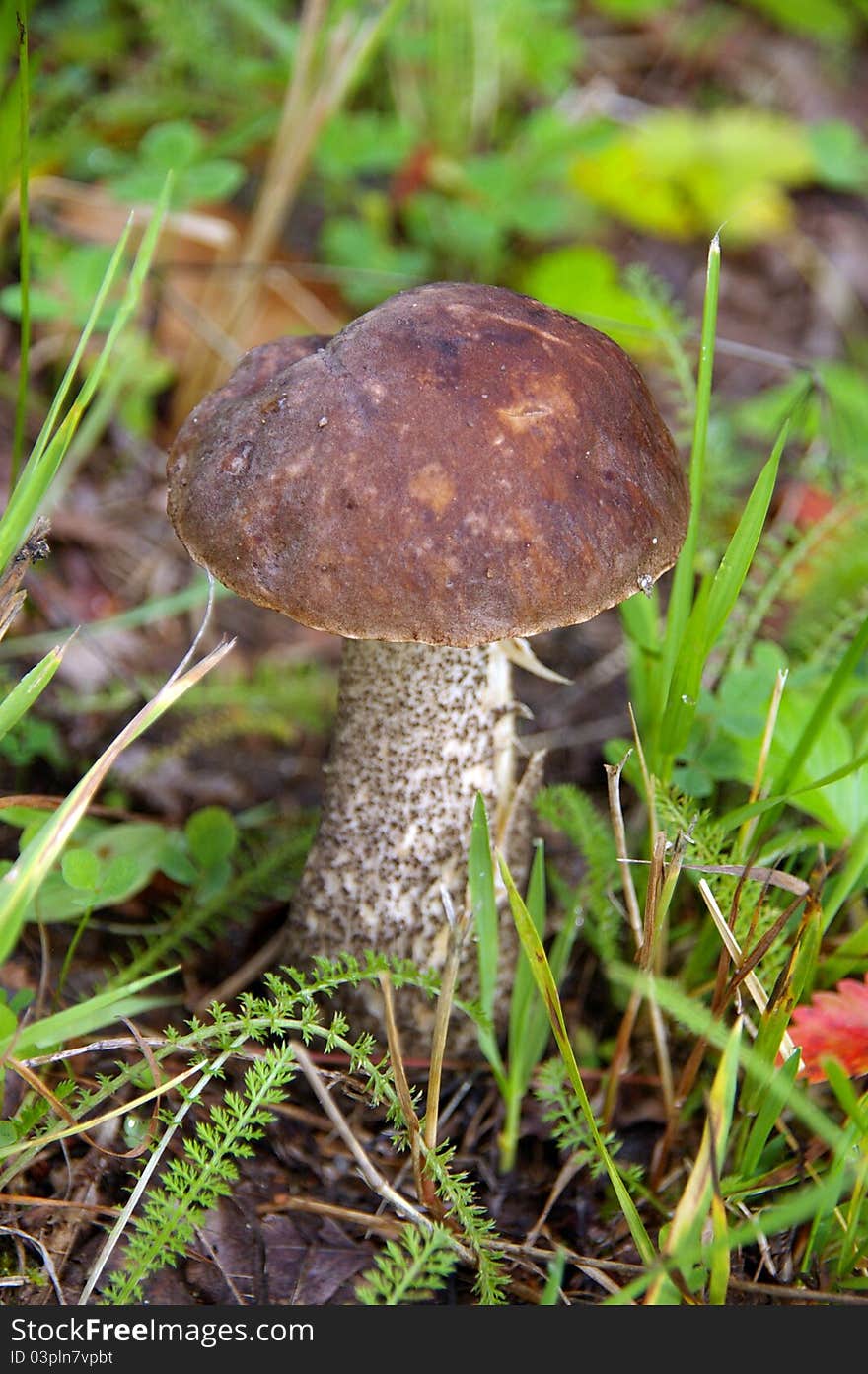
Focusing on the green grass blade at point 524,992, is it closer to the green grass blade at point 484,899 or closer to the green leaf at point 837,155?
the green grass blade at point 484,899

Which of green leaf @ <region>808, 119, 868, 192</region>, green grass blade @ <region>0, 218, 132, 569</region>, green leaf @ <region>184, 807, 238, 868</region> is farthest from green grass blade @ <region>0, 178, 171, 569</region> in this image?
green leaf @ <region>808, 119, 868, 192</region>

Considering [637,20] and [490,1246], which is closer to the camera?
[490,1246]

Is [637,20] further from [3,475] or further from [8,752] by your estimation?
[8,752]

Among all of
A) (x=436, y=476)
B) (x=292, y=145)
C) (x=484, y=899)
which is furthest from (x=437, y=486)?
(x=292, y=145)

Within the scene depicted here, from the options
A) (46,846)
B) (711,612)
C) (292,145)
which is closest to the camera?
(46,846)

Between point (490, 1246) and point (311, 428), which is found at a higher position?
point (311, 428)

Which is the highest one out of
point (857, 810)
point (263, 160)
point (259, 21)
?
point (259, 21)

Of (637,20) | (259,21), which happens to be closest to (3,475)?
(259,21)

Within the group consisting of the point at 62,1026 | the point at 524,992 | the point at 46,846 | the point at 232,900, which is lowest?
the point at 232,900

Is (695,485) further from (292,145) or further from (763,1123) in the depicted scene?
(292,145)
